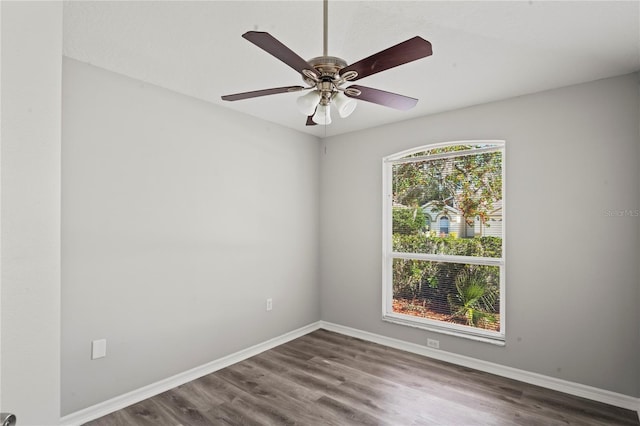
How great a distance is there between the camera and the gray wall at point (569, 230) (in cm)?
264

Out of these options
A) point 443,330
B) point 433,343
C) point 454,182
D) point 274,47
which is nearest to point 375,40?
point 274,47

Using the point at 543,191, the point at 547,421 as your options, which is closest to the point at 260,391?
the point at 547,421

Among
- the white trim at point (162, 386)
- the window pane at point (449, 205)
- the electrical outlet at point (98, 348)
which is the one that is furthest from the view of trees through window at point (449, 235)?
the electrical outlet at point (98, 348)

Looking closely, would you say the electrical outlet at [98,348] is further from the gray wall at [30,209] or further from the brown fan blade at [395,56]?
the brown fan blade at [395,56]

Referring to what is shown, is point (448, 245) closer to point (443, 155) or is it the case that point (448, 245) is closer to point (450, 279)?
point (450, 279)

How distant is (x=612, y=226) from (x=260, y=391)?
3.10 m

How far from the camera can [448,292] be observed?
3.61 metres

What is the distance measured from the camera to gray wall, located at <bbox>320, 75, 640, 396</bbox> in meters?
2.64

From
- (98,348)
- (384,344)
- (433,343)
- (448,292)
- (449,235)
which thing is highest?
(449,235)

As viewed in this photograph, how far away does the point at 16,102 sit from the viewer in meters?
0.88

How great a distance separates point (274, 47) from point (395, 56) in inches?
20.1

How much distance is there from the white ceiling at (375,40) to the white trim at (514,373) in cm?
247

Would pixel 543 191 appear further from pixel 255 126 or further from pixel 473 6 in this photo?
pixel 255 126

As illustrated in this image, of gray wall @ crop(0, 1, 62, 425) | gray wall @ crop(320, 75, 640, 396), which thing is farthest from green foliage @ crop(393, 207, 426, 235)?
gray wall @ crop(0, 1, 62, 425)
